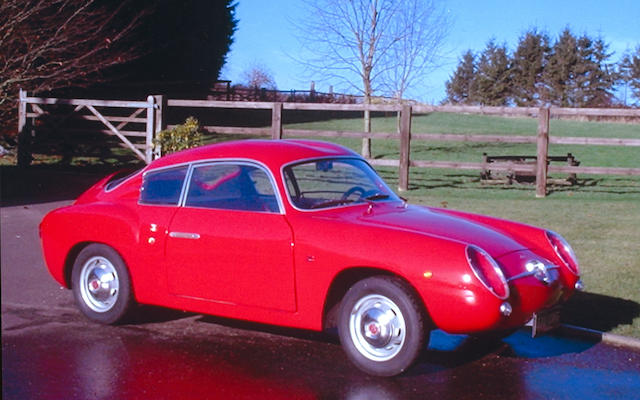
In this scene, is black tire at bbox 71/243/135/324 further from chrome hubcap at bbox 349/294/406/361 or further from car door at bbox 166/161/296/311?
chrome hubcap at bbox 349/294/406/361

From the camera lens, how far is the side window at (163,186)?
20.4 feet

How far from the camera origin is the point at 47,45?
58.1 ft

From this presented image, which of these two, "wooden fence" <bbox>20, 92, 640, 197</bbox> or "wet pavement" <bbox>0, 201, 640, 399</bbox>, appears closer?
"wet pavement" <bbox>0, 201, 640, 399</bbox>

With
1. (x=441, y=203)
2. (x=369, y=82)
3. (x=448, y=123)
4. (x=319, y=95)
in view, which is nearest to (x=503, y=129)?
(x=448, y=123)

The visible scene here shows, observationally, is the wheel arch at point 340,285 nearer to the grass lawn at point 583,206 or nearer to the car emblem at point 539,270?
the car emblem at point 539,270

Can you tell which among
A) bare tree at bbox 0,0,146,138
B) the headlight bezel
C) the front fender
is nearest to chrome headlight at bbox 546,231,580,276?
the headlight bezel

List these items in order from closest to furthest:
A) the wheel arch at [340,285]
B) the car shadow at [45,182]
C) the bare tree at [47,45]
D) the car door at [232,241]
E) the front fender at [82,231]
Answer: the wheel arch at [340,285]
the car door at [232,241]
the front fender at [82,231]
the car shadow at [45,182]
the bare tree at [47,45]

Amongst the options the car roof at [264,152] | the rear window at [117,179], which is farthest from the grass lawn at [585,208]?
the rear window at [117,179]

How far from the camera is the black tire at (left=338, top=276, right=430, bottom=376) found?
16.2ft

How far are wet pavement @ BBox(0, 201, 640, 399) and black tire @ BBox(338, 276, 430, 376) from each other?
0.13 metres

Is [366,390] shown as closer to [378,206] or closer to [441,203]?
[378,206]

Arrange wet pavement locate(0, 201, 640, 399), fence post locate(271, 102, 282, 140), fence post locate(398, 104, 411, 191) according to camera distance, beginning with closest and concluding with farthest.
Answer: wet pavement locate(0, 201, 640, 399), fence post locate(398, 104, 411, 191), fence post locate(271, 102, 282, 140)

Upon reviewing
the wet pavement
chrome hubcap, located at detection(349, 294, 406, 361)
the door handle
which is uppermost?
the door handle

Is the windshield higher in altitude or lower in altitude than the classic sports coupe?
higher
